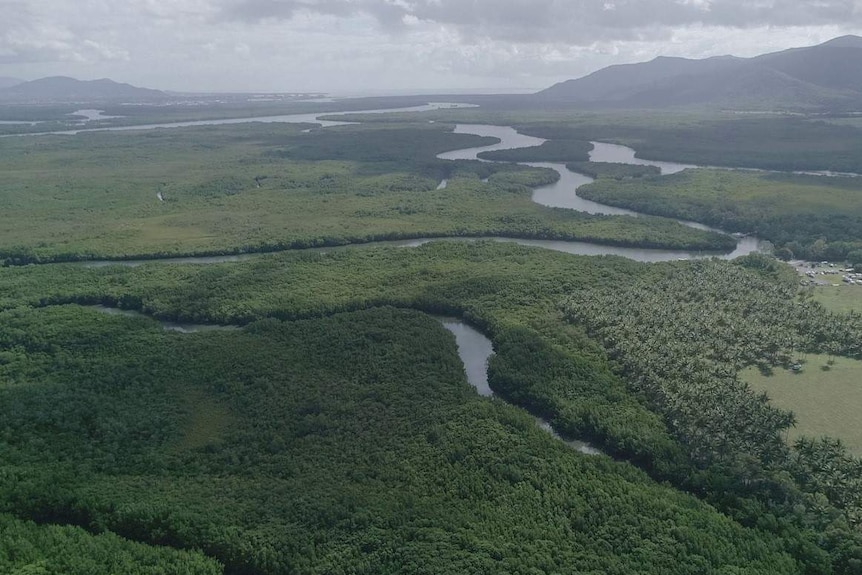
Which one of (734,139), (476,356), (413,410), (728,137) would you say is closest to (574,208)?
(476,356)

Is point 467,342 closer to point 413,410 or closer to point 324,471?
point 413,410

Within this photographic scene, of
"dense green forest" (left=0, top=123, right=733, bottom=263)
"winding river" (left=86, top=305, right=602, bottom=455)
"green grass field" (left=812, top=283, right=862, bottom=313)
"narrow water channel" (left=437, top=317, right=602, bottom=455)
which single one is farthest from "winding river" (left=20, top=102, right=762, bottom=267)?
"narrow water channel" (left=437, top=317, right=602, bottom=455)

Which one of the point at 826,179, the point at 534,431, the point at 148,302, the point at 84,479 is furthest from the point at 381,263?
the point at 826,179

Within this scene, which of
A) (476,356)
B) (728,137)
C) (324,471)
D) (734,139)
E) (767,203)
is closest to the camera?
(324,471)

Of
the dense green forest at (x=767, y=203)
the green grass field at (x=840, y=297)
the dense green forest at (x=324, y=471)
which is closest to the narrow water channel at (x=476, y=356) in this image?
the dense green forest at (x=324, y=471)

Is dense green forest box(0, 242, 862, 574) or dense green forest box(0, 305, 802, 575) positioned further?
dense green forest box(0, 242, 862, 574)

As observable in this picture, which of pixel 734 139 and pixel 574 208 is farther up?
pixel 734 139

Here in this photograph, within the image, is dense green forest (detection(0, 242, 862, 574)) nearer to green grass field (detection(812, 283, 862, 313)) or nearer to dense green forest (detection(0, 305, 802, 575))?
dense green forest (detection(0, 305, 802, 575))
